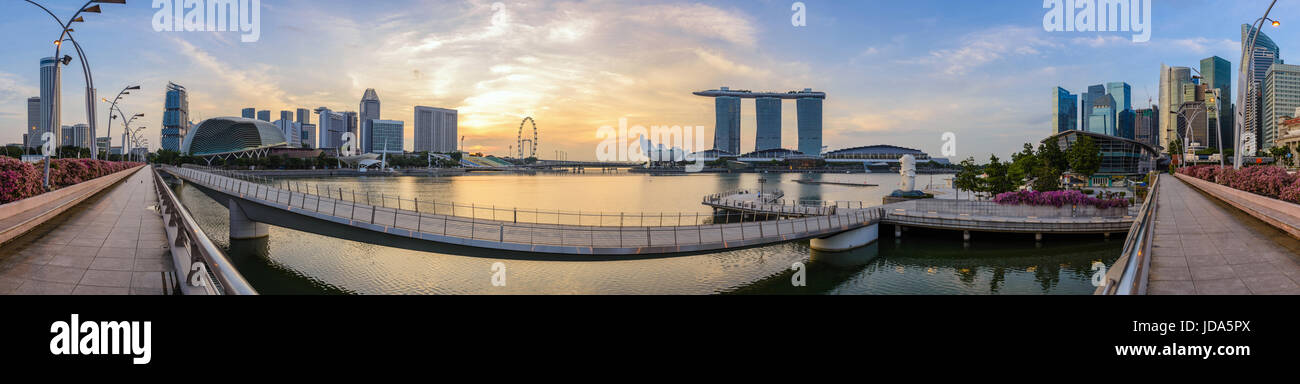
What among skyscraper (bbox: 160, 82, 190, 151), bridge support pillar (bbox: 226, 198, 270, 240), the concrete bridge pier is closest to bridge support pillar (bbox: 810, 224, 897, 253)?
the concrete bridge pier

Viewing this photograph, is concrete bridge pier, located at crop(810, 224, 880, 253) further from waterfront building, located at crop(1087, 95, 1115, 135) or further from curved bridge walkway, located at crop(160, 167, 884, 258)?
waterfront building, located at crop(1087, 95, 1115, 135)

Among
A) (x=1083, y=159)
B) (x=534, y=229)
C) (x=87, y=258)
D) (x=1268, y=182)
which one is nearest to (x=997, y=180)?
(x=1083, y=159)

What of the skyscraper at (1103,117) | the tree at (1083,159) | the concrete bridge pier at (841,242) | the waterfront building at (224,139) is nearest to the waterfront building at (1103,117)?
the skyscraper at (1103,117)

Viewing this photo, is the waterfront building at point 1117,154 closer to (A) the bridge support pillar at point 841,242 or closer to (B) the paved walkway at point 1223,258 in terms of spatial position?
(A) the bridge support pillar at point 841,242

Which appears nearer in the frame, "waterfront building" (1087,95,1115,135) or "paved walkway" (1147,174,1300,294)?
"paved walkway" (1147,174,1300,294)
